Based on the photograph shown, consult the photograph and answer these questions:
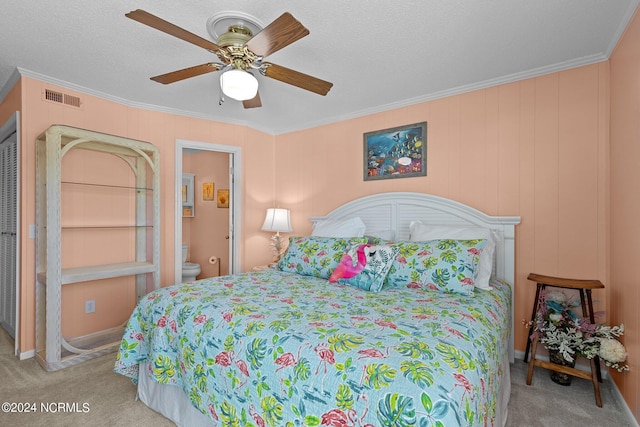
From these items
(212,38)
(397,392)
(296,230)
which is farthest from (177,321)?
(296,230)

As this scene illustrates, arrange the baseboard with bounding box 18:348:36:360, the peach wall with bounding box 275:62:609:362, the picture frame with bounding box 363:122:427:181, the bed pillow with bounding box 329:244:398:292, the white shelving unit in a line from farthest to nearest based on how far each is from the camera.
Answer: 1. the picture frame with bounding box 363:122:427:181
2. the baseboard with bounding box 18:348:36:360
3. the white shelving unit
4. the peach wall with bounding box 275:62:609:362
5. the bed pillow with bounding box 329:244:398:292

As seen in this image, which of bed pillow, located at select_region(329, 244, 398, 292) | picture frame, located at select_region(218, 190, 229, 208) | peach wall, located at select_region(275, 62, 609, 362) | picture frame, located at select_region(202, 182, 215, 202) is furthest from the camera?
picture frame, located at select_region(202, 182, 215, 202)

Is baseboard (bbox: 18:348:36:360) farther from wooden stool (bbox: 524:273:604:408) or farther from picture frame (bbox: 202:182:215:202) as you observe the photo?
wooden stool (bbox: 524:273:604:408)

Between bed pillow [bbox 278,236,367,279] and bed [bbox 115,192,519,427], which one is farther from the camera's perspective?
bed pillow [bbox 278,236,367,279]

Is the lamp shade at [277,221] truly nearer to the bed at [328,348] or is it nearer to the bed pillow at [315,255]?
the bed pillow at [315,255]

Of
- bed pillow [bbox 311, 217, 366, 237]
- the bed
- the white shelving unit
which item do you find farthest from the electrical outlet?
bed pillow [bbox 311, 217, 366, 237]

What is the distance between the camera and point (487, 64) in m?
2.49

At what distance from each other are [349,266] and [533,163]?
5.89 feet

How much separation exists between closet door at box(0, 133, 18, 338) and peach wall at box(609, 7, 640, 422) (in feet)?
15.9

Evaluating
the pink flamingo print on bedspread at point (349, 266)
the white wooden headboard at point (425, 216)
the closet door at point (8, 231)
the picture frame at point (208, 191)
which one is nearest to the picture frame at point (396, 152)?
the white wooden headboard at point (425, 216)

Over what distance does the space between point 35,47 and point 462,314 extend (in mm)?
3363

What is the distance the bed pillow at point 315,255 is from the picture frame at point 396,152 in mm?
1056

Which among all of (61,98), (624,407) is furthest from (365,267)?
(61,98)

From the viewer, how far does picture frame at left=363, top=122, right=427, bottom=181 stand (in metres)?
3.19
